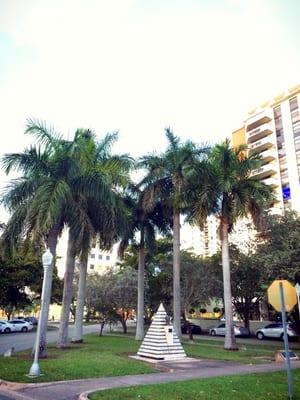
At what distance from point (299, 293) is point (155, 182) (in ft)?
40.7

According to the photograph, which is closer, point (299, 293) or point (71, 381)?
point (71, 381)

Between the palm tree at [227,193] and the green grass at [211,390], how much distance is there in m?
12.2

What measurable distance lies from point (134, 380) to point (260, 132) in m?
62.7

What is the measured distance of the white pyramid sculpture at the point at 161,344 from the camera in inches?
648

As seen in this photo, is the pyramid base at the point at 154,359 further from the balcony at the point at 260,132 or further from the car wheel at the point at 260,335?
the balcony at the point at 260,132

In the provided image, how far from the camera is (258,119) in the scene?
68.8 meters

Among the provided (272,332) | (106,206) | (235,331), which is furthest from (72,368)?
(235,331)

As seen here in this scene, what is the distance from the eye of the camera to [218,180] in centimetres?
2333

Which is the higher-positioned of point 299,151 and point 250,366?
point 299,151

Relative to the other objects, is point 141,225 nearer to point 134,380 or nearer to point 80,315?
point 80,315

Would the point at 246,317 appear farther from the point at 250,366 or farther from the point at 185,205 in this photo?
the point at 250,366

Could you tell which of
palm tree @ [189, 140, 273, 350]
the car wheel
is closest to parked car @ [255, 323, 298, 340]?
the car wheel

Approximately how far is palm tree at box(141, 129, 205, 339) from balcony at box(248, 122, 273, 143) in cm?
4514

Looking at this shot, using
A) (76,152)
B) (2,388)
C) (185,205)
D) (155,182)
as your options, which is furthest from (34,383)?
(155,182)
